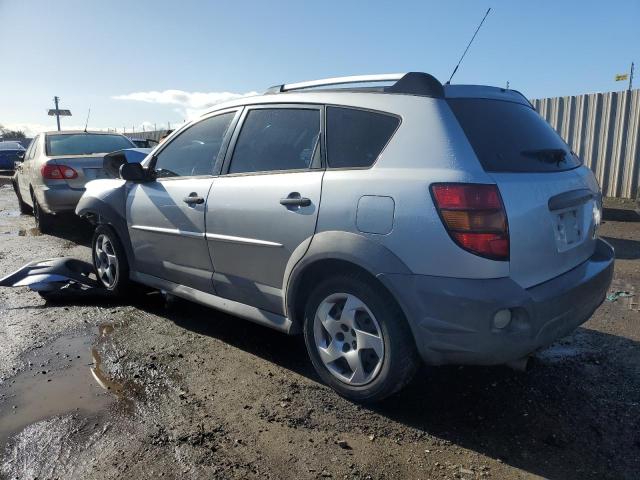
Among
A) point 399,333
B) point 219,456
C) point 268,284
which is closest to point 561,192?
point 399,333

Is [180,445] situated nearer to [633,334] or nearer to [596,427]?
[596,427]

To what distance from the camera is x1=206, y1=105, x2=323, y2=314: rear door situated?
315cm

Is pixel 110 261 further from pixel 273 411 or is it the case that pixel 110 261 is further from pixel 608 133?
pixel 608 133

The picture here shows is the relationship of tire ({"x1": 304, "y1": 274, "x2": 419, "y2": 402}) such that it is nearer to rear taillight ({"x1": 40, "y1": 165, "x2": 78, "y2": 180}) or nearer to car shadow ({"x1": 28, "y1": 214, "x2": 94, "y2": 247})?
car shadow ({"x1": 28, "y1": 214, "x2": 94, "y2": 247})

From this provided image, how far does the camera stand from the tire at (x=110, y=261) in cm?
480

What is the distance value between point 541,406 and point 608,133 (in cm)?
899

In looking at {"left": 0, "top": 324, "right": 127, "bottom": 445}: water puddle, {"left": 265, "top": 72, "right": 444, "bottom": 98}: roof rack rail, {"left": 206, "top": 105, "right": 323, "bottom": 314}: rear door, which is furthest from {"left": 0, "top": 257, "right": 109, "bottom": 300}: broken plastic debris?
{"left": 265, "top": 72, "right": 444, "bottom": 98}: roof rack rail

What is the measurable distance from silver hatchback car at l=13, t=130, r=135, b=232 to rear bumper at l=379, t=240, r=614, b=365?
6586 millimetres


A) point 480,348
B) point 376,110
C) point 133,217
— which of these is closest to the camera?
point 480,348

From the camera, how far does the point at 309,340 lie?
320 centimetres

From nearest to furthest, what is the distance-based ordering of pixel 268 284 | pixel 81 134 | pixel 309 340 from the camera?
pixel 309 340 < pixel 268 284 < pixel 81 134

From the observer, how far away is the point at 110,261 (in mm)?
4992

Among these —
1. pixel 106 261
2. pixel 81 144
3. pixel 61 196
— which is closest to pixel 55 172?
pixel 61 196

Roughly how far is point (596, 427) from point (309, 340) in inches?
64.5
